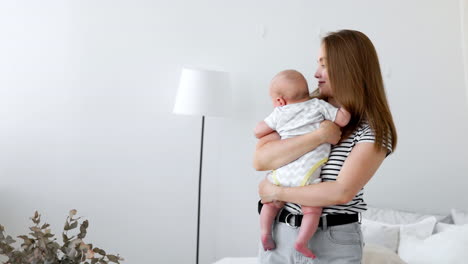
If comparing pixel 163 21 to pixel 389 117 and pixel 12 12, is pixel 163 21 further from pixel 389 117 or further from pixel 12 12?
pixel 389 117

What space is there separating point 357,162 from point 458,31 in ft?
7.65

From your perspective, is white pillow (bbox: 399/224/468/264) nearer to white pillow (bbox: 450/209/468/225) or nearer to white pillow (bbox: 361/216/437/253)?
white pillow (bbox: 361/216/437/253)

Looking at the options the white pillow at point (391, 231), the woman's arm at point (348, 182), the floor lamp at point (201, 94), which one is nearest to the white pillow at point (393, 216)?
the white pillow at point (391, 231)

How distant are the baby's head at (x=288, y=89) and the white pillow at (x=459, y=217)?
188cm

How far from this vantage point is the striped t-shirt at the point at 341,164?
5.26ft

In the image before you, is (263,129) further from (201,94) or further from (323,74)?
(201,94)

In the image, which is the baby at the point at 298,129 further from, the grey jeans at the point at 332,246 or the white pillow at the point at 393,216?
the white pillow at the point at 393,216

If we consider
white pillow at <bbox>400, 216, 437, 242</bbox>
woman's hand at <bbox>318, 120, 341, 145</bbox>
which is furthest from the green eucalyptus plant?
white pillow at <bbox>400, 216, 437, 242</bbox>

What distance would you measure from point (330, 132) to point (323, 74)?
19 centimetres

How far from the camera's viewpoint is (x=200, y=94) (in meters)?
3.34

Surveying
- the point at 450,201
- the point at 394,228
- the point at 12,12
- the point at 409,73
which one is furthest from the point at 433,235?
the point at 12,12

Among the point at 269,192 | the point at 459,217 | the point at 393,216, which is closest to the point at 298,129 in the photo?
the point at 269,192

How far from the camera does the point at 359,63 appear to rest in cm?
161

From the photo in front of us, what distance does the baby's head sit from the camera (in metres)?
1.77
